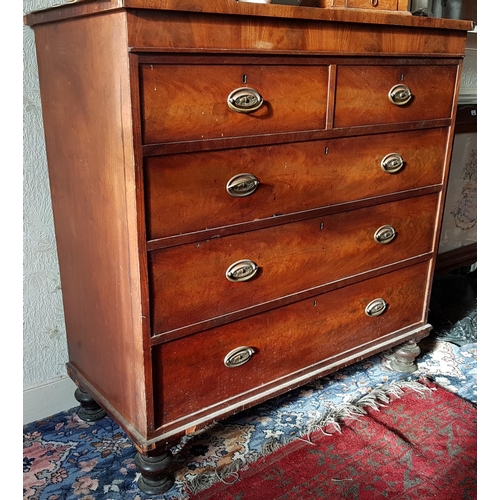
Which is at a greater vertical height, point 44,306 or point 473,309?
point 44,306

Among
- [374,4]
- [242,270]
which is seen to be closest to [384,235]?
[242,270]

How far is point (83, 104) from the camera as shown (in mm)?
1242

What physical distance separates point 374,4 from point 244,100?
545mm

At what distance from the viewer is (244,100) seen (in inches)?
48.4

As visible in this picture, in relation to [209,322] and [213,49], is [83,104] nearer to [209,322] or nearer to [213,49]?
[213,49]

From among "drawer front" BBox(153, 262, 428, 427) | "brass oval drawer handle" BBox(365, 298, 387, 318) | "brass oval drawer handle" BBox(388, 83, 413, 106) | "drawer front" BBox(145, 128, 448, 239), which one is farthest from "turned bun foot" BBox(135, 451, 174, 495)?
"brass oval drawer handle" BBox(388, 83, 413, 106)

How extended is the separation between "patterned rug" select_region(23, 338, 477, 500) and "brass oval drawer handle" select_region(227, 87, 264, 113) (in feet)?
3.10

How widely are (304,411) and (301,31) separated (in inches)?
44.3

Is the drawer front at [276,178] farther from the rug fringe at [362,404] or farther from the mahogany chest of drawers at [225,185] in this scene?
the rug fringe at [362,404]

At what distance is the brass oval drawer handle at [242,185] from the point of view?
50.0 inches

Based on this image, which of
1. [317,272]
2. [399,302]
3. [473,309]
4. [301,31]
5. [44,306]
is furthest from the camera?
[473,309]

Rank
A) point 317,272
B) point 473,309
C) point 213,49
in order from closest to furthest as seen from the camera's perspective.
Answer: point 213,49, point 317,272, point 473,309

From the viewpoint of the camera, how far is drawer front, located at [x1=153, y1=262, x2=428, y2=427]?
1350mm

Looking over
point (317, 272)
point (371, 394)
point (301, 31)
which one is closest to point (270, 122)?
point (301, 31)
